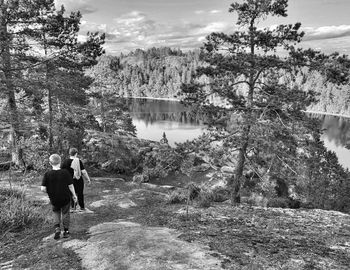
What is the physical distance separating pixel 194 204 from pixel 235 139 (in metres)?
3.77

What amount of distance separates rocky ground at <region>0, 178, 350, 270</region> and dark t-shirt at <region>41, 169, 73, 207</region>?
93cm

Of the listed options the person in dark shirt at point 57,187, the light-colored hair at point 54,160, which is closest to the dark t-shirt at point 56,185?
the person in dark shirt at point 57,187

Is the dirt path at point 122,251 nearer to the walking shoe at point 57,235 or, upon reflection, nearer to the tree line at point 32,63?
the walking shoe at point 57,235

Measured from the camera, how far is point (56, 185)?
6262mm

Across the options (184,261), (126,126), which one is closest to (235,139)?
(184,261)

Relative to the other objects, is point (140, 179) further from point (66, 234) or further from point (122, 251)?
point (122, 251)

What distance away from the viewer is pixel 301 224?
28.0ft

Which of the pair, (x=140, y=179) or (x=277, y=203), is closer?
(x=140, y=179)

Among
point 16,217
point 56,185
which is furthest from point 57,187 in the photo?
point 16,217

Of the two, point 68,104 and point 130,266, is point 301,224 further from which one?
point 68,104

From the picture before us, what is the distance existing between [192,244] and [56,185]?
312cm

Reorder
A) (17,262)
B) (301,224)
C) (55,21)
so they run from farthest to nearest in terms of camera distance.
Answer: (55,21) → (301,224) → (17,262)

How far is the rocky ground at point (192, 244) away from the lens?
502cm

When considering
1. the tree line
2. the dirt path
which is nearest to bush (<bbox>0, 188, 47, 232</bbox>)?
the dirt path
